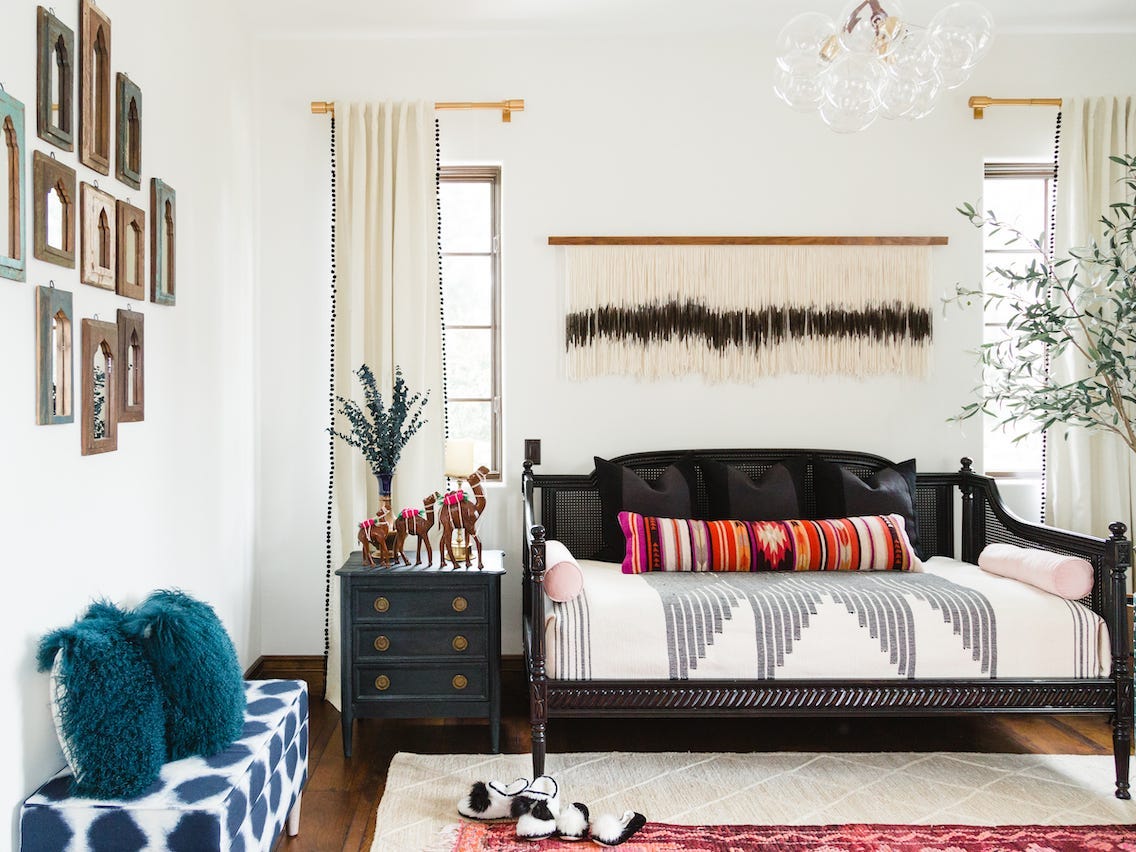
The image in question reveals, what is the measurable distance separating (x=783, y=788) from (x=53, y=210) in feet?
8.18

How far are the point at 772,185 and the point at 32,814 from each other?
10.6ft

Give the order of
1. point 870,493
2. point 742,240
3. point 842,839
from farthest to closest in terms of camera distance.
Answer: point 742,240 → point 870,493 → point 842,839

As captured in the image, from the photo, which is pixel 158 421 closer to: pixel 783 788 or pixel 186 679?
pixel 186 679

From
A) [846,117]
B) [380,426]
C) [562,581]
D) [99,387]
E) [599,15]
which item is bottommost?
[562,581]

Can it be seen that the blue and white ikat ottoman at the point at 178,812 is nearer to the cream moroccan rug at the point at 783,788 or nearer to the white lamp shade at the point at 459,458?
the cream moroccan rug at the point at 783,788

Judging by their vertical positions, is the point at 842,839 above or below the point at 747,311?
below

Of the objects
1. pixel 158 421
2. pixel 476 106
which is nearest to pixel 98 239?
pixel 158 421

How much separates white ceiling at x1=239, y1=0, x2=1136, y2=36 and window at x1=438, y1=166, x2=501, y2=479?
63cm

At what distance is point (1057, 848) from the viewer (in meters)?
2.18

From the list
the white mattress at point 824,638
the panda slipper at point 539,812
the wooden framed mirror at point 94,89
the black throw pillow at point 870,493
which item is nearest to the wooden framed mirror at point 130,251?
the wooden framed mirror at point 94,89

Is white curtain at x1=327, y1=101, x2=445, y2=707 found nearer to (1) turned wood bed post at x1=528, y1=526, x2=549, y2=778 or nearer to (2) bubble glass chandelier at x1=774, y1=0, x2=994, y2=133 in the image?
(1) turned wood bed post at x1=528, y1=526, x2=549, y2=778

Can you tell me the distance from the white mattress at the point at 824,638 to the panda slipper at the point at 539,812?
1.08 feet

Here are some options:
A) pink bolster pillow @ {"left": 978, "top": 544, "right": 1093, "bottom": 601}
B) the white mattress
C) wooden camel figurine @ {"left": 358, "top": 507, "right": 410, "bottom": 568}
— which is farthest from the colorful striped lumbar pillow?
wooden camel figurine @ {"left": 358, "top": 507, "right": 410, "bottom": 568}

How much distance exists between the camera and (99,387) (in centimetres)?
208
